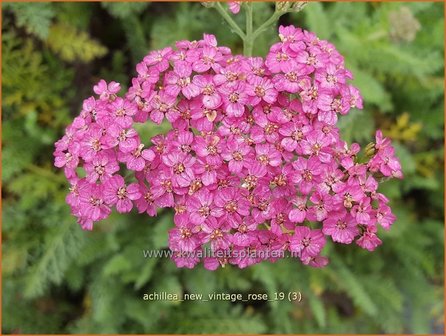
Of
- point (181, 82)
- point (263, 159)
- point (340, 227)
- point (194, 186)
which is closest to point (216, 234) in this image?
point (194, 186)

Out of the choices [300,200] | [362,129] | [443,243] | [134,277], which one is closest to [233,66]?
[300,200]

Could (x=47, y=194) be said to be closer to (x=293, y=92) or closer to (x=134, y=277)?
(x=134, y=277)

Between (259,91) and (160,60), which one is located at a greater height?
(160,60)

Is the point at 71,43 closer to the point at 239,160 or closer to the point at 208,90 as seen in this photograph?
the point at 208,90

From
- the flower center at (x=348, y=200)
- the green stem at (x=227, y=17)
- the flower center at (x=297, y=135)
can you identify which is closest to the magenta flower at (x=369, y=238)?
the flower center at (x=348, y=200)

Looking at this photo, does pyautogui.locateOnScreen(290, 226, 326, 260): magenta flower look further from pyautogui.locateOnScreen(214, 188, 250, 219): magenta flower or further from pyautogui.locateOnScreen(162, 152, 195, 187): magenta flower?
pyautogui.locateOnScreen(162, 152, 195, 187): magenta flower

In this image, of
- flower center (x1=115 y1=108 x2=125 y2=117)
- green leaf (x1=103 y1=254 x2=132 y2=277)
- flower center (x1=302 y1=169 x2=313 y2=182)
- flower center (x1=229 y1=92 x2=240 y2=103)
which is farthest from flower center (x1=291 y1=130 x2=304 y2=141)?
green leaf (x1=103 y1=254 x2=132 y2=277)

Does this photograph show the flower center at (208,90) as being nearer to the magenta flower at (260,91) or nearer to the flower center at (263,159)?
the magenta flower at (260,91)

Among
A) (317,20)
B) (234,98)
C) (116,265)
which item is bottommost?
(234,98)
